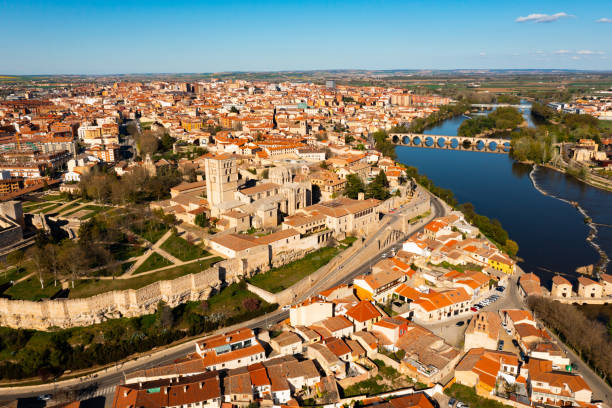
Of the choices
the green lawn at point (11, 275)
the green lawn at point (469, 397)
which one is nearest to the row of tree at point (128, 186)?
the green lawn at point (11, 275)

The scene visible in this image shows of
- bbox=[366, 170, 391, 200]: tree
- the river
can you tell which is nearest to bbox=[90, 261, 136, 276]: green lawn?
bbox=[366, 170, 391, 200]: tree

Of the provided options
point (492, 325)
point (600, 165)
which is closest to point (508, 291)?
point (492, 325)

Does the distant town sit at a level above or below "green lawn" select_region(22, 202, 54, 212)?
below

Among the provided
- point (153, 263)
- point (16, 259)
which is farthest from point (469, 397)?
point (16, 259)

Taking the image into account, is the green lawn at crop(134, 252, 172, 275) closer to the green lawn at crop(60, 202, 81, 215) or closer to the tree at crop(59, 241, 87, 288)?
the tree at crop(59, 241, 87, 288)

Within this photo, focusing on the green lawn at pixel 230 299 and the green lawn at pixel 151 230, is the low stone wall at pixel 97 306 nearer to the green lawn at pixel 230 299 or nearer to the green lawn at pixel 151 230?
the green lawn at pixel 230 299

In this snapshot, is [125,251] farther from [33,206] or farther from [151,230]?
[33,206]
